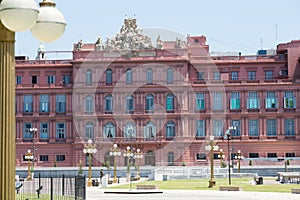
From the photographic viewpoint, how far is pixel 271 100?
70750mm

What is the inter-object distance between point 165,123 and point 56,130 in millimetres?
12565

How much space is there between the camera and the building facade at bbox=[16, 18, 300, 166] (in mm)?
70250

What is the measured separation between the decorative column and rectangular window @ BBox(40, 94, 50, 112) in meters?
67.3

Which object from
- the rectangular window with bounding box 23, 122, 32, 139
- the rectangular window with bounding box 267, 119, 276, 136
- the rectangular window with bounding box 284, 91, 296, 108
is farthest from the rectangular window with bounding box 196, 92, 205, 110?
the rectangular window with bounding box 23, 122, 32, 139

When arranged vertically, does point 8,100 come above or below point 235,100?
below

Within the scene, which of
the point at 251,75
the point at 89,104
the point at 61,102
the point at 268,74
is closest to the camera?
the point at 89,104

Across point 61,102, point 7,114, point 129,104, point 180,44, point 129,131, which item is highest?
point 180,44

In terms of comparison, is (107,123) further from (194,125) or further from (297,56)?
(297,56)

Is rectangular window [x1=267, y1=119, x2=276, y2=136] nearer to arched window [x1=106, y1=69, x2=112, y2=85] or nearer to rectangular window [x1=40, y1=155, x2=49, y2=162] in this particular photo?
arched window [x1=106, y1=69, x2=112, y2=85]

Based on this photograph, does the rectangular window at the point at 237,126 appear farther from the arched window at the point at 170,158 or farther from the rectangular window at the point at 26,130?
the rectangular window at the point at 26,130

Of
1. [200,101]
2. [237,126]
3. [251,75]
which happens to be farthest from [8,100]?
[251,75]

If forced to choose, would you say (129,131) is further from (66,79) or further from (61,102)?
(66,79)

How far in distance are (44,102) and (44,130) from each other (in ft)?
10.6

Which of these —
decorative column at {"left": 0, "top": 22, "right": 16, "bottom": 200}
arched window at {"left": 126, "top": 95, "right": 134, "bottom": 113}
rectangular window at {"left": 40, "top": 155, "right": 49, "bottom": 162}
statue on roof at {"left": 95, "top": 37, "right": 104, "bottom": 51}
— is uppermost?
statue on roof at {"left": 95, "top": 37, "right": 104, "bottom": 51}
